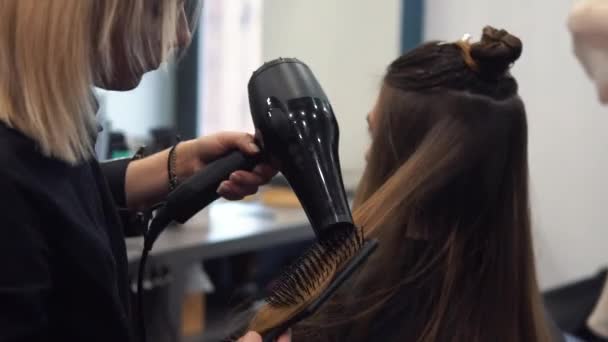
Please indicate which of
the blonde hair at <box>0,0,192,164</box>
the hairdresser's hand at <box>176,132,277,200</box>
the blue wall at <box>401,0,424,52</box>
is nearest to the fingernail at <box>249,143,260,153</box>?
the hairdresser's hand at <box>176,132,277,200</box>

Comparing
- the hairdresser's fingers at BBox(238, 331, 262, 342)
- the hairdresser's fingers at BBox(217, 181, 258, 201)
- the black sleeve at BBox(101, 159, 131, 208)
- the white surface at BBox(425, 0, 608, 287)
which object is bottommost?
the white surface at BBox(425, 0, 608, 287)

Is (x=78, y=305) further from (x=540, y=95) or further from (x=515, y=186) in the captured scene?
(x=540, y=95)

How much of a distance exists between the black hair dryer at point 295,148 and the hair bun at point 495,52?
275mm

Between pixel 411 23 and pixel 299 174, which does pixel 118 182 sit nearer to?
pixel 299 174

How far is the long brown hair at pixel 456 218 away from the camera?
0.92 m

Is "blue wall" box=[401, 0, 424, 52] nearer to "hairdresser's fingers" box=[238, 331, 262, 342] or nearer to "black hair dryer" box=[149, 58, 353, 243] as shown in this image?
"black hair dryer" box=[149, 58, 353, 243]

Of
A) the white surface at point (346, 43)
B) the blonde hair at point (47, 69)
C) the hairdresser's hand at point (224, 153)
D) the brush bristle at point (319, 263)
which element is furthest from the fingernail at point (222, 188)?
the white surface at point (346, 43)

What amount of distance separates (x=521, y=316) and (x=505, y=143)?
214mm

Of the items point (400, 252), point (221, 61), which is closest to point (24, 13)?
point (400, 252)

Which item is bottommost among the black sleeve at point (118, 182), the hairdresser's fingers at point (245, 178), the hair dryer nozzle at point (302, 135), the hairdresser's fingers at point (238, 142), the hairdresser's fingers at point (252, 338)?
the hairdresser's fingers at point (252, 338)

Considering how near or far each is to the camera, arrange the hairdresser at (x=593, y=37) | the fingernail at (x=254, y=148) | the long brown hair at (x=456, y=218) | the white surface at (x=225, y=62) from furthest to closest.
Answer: the white surface at (x=225, y=62), the hairdresser at (x=593, y=37), the long brown hair at (x=456, y=218), the fingernail at (x=254, y=148)

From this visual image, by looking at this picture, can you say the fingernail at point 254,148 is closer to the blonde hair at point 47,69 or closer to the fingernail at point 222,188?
the fingernail at point 222,188

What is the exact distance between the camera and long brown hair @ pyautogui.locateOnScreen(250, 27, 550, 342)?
3.02 feet

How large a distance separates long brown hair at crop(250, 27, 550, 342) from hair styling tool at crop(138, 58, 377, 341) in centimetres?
19
